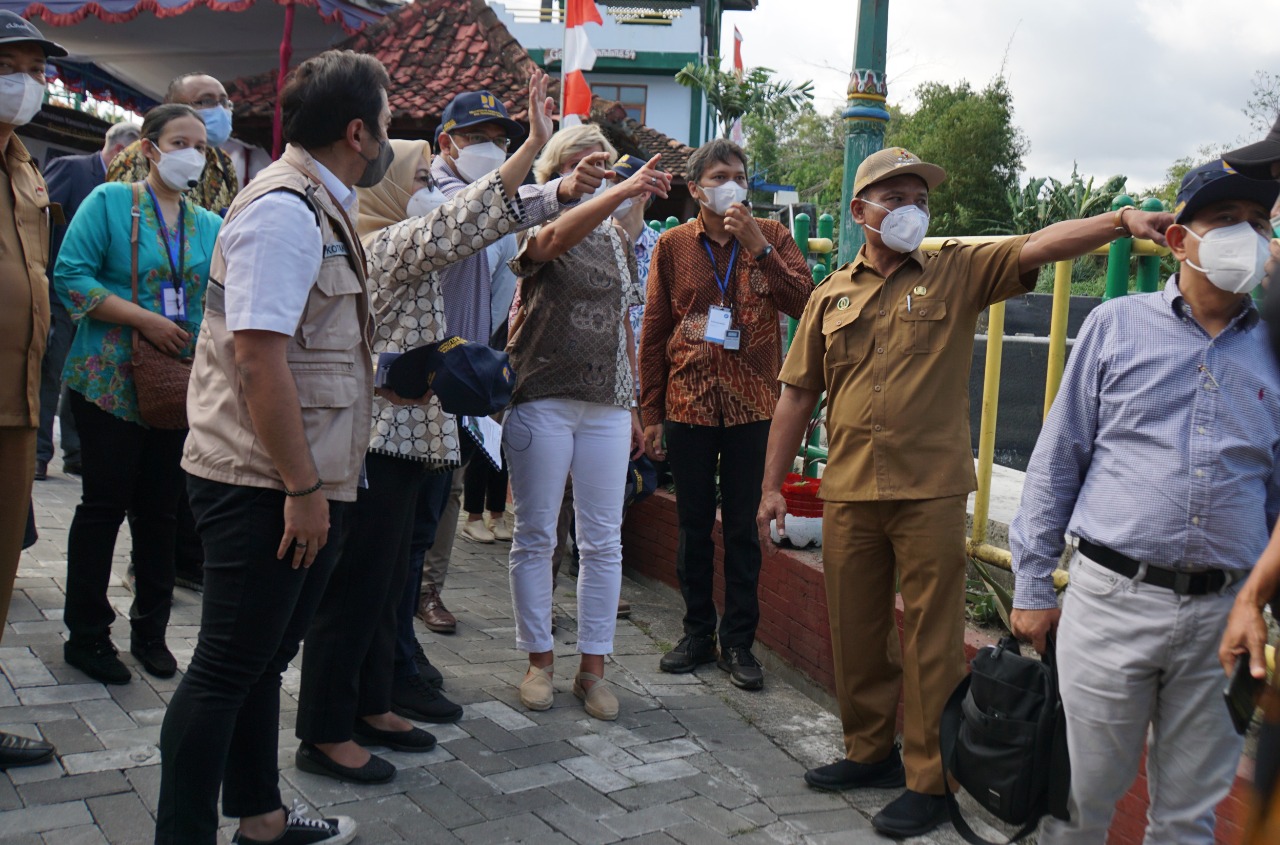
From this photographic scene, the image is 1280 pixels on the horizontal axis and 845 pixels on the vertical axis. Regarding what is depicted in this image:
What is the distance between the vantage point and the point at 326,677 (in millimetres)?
3561

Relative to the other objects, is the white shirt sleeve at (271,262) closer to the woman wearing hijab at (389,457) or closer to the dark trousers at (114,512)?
the woman wearing hijab at (389,457)

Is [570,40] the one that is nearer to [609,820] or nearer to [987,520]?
[987,520]

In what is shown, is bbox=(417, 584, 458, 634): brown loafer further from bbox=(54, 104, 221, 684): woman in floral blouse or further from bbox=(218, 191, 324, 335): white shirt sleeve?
bbox=(218, 191, 324, 335): white shirt sleeve

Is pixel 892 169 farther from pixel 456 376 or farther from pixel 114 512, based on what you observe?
pixel 114 512

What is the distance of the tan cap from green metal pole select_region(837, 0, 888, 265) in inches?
52.9

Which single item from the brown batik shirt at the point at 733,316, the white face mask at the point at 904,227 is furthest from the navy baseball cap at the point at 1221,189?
the brown batik shirt at the point at 733,316

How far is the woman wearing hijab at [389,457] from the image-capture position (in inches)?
137

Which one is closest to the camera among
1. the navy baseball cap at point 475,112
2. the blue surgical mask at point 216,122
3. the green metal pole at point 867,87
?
the navy baseball cap at point 475,112

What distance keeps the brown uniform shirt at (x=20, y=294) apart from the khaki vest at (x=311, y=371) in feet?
3.04

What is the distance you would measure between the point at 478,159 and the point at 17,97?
1.47 meters

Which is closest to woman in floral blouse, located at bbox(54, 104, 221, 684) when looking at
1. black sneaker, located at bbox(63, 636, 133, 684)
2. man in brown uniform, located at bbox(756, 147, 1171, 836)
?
black sneaker, located at bbox(63, 636, 133, 684)

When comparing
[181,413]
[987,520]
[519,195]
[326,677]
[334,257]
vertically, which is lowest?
[326,677]

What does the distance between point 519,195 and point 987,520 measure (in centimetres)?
216

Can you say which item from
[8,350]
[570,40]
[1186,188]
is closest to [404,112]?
[570,40]
